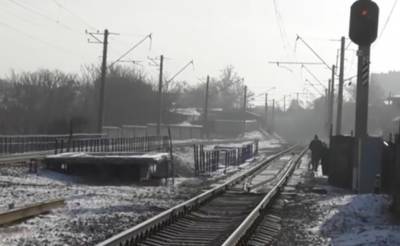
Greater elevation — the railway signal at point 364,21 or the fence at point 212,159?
the railway signal at point 364,21

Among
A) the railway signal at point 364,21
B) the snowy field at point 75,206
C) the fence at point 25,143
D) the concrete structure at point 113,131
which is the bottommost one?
the snowy field at point 75,206

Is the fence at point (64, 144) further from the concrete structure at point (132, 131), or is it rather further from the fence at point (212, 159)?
the concrete structure at point (132, 131)

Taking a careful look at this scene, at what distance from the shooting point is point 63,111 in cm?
8288

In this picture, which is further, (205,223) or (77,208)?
(77,208)

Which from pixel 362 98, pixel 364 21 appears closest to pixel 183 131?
pixel 362 98

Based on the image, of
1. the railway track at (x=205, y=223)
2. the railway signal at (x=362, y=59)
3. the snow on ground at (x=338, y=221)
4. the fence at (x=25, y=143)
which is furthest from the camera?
the fence at (x=25, y=143)

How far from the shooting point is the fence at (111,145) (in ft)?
124

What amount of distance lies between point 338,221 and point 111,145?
29610 mm

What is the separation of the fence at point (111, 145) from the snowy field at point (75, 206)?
927 cm

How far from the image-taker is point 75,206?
54.2ft

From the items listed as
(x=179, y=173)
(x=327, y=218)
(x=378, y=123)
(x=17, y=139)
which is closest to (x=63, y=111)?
(x=17, y=139)

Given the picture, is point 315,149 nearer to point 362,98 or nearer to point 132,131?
point 362,98

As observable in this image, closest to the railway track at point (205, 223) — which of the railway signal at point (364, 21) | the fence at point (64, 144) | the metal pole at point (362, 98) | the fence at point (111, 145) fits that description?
the metal pole at point (362, 98)

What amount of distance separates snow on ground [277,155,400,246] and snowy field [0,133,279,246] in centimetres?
320
